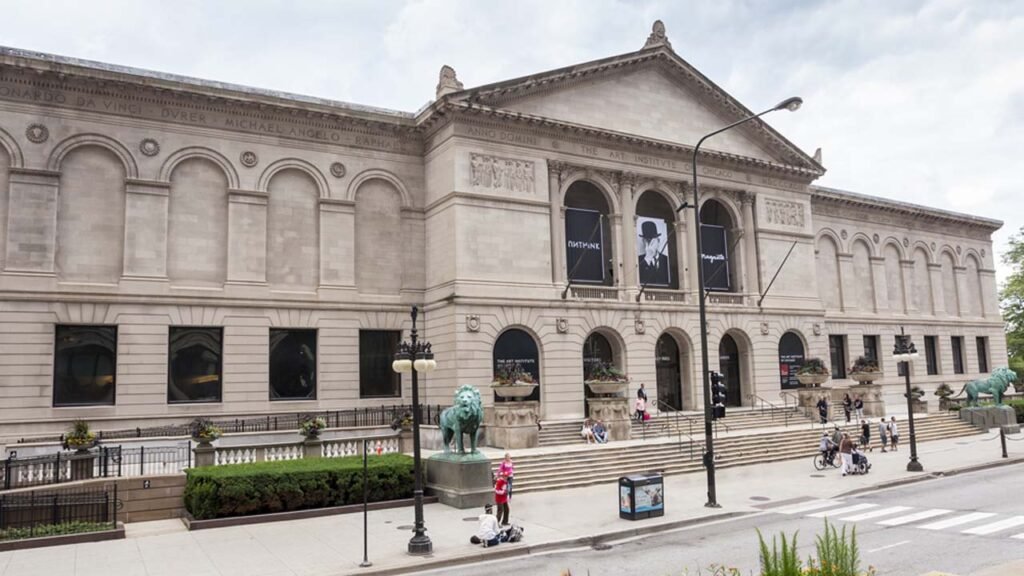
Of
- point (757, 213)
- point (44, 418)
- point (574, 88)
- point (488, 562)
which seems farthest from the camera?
point (757, 213)

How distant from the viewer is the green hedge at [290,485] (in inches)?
812

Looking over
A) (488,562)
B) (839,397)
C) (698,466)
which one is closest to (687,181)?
(839,397)

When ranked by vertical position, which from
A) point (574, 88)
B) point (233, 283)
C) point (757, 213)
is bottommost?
point (233, 283)

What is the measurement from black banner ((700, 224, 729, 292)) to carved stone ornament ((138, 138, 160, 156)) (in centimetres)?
2891

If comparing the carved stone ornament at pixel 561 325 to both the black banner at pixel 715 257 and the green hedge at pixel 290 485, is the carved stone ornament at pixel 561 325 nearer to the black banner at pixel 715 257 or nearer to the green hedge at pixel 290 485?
the black banner at pixel 715 257

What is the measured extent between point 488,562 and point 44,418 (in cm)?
2208

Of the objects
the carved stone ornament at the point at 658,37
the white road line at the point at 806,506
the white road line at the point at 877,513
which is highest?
the carved stone ornament at the point at 658,37

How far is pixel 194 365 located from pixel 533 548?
21.1 m

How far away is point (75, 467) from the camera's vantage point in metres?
21.2

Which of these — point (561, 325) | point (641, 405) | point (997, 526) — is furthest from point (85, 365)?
point (997, 526)

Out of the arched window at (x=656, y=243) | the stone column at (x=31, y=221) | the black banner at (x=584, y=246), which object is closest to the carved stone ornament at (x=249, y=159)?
the stone column at (x=31, y=221)

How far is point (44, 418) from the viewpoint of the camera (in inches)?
1179

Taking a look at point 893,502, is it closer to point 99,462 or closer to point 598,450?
point 598,450

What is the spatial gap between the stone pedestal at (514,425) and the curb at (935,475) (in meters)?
12.0
